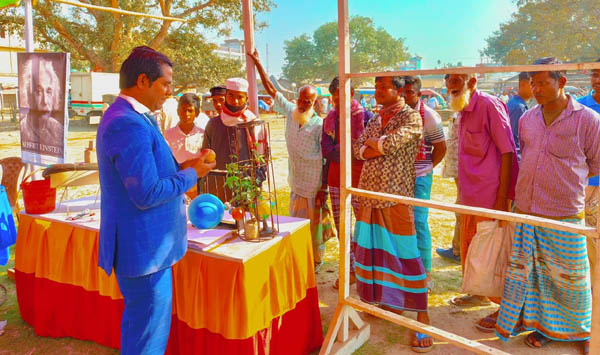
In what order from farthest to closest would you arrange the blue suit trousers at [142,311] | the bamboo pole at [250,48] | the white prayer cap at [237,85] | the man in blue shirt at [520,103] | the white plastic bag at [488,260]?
the man in blue shirt at [520,103] < the white prayer cap at [237,85] < the bamboo pole at [250,48] < the white plastic bag at [488,260] < the blue suit trousers at [142,311]

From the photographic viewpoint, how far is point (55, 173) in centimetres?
306

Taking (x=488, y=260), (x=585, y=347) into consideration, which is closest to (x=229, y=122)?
(x=488, y=260)

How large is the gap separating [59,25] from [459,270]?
16737 mm

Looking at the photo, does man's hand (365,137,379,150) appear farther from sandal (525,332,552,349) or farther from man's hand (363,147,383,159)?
sandal (525,332,552,349)

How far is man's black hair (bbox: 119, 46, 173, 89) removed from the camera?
1.97 m

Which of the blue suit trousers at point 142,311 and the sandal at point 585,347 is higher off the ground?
the blue suit trousers at point 142,311

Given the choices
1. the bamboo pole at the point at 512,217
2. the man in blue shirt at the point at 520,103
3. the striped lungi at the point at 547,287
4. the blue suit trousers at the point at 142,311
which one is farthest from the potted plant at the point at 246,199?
the man in blue shirt at the point at 520,103

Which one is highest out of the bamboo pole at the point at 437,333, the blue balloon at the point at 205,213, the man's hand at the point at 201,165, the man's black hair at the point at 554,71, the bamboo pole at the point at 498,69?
the man's black hair at the point at 554,71

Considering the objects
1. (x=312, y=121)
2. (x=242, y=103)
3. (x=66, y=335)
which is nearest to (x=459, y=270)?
(x=312, y=121)

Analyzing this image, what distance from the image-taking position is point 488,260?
9.38 ft

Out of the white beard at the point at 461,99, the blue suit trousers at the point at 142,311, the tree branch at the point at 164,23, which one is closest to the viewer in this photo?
the blue suit trousers at the point at 142,311

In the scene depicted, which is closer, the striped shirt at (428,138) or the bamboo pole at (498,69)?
the bamboo pole at (498,69)

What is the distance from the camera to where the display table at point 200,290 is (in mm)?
2316

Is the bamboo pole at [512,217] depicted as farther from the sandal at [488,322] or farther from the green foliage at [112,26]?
the green foliage at [112,26]
